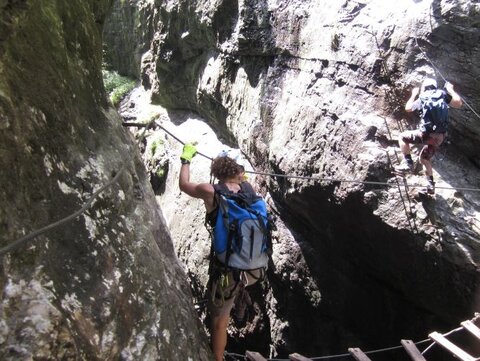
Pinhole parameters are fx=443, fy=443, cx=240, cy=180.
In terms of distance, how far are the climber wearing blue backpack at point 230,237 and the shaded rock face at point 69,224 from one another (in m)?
0.37

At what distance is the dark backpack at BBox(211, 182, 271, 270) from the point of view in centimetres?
411

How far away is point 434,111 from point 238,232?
10.7 ft

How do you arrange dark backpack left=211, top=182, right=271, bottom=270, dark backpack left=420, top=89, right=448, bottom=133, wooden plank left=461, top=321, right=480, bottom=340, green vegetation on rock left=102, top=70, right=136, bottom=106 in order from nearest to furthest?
dark backpack left=211, top=182, right=271, bottom=270 < wooden plank left=461, top=321, right=480, bottom=340 < dark backpack left=420, top=89, right=448, bottom=133 < green vegetation on rock left=102, top=70, right=136, bottom=106

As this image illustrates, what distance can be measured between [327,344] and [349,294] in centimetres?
115

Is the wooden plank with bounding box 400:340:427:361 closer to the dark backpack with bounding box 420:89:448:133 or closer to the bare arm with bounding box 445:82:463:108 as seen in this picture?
the dark backpack with bounding box 420:89:448:133

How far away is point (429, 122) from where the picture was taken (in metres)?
5.74

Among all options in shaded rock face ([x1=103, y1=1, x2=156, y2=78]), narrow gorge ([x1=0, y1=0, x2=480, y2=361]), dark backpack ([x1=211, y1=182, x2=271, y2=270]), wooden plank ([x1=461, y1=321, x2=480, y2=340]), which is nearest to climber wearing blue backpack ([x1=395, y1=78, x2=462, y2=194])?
Answer: narrow gorge ([x1=0, y1=0, x2=480, y2=361])

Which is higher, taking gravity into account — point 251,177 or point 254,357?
point 251,177

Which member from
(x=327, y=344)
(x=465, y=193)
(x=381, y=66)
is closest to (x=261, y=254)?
(x=465, y=193)

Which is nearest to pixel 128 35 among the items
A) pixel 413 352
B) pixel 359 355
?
pixel 359 355

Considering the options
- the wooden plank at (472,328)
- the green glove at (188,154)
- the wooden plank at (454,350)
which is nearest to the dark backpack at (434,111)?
the wooden plank at (472,328)

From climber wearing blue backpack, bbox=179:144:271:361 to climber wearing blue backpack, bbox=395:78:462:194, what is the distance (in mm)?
2725

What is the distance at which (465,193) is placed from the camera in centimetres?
599

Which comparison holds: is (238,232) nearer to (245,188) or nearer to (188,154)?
(245,188)
